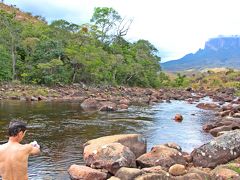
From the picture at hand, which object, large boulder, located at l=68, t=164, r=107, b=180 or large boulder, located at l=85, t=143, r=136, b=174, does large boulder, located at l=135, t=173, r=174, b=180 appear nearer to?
large boulder, located at l=68, t=164, r=107, b=180

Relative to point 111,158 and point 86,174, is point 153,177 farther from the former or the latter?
point 111,158

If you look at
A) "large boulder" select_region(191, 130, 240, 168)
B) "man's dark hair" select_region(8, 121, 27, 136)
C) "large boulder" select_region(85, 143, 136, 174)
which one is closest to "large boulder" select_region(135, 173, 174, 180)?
"large boulder" select_region(85, 143, 136, 174)

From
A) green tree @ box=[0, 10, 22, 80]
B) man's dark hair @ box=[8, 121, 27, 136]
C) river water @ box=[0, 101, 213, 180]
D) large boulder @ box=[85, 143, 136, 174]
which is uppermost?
green tree @ box=[0, 10, 22, 80]

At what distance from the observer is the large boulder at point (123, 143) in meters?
15.4

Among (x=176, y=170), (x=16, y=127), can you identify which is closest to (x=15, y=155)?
(x=16, y=127)

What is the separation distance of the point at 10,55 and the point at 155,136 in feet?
124

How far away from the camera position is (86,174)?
13.4 meters

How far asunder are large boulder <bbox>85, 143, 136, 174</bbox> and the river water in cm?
116

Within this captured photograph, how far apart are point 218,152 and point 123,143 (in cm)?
377

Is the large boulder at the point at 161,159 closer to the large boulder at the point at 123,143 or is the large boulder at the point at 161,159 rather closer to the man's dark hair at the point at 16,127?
the large boulder at the point at 123,143

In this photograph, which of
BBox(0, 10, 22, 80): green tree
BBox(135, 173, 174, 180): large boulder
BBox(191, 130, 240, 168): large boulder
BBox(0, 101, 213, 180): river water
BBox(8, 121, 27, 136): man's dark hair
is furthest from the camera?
BBox(0, 10, 22, 80): green tree

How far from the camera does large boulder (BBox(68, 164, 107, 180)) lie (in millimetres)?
13336

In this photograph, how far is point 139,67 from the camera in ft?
247

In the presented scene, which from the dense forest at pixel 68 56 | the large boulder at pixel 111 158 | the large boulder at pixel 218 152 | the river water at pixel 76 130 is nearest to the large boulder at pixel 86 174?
the river water at pixel 76 130
